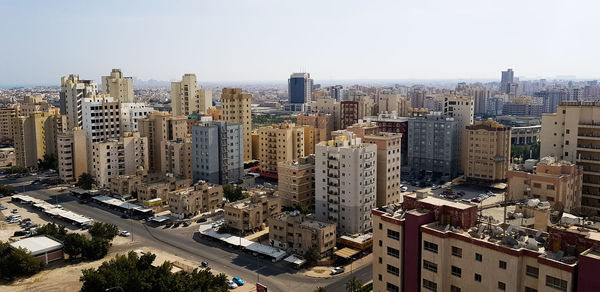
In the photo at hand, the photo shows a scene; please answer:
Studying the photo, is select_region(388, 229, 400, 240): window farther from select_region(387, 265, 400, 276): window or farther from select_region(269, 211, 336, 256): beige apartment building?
select_region(269, 211, 336, 256): beige apartment building

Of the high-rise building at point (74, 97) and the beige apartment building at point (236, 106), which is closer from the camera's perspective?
the beige apartment building at point (236, 106)

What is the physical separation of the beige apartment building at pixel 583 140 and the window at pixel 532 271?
1017 inches

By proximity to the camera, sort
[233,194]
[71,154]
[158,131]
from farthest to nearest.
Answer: [158,131]
[71,154]
[233,194]

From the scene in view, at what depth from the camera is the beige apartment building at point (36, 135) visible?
73000 mm

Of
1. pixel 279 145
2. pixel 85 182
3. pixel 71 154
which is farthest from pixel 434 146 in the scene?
pixel 71 154

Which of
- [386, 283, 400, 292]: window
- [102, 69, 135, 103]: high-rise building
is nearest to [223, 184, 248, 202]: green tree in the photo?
[386, 283, 400, 292]: window

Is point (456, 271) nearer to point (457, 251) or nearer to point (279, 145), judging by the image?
point (457, 251)

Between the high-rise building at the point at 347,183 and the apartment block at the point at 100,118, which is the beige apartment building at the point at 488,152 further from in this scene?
the apartment block at the point at 100,118

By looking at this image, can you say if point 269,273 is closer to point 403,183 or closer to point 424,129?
point 403,183

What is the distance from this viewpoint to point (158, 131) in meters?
67.4

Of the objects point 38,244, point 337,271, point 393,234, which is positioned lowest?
point 337,271

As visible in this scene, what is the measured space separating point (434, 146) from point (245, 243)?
126 ft

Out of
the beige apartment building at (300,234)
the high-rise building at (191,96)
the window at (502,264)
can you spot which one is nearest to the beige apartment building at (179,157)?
the beige apartment building at (300,234)

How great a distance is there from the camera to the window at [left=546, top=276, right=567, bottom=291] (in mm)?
17975
